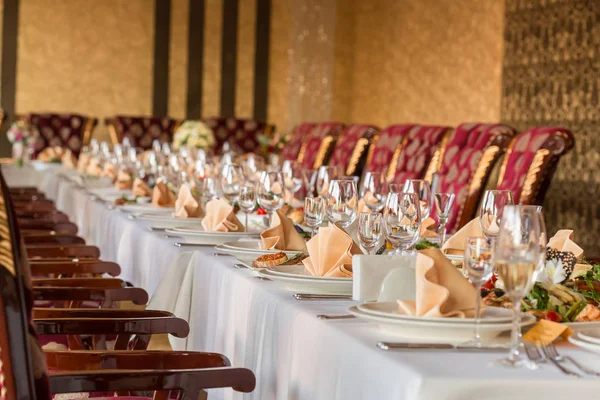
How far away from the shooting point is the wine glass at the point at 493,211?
6.66 feet

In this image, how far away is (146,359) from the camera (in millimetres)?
1764

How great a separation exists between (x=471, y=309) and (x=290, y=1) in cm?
1071

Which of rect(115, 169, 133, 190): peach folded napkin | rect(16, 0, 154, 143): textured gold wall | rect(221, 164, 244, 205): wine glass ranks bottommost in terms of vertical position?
rect(115, 169, 133, 190): peach folded napkin

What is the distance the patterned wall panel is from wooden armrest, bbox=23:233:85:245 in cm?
418

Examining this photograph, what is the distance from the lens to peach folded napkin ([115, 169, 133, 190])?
17.1ft

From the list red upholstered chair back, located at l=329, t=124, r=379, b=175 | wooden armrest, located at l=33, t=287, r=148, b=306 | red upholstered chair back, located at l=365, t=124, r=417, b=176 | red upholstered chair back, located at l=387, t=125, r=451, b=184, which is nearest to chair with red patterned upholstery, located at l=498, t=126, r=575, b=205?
red upholstered chair back, located at l=387, t=125, r=451, b=184

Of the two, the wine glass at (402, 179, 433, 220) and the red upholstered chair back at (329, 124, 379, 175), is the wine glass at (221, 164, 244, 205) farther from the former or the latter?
the red upholstered chair back at (329, 124, 379, 175)

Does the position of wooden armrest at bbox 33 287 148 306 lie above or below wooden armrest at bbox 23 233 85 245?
below

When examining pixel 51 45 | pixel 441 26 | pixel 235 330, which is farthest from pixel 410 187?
pixel 51 45

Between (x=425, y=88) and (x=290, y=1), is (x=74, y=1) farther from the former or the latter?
(x=425, y=88)

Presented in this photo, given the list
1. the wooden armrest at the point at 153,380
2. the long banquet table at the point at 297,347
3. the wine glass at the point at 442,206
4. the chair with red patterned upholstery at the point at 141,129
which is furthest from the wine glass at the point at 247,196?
the chair with red patterned upholstery at the point at 141,129

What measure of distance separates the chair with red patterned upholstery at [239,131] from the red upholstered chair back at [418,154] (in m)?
5.41

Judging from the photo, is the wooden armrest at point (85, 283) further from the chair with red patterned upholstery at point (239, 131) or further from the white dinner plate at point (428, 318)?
the chair with red patterned upholstery at point (239, 131)

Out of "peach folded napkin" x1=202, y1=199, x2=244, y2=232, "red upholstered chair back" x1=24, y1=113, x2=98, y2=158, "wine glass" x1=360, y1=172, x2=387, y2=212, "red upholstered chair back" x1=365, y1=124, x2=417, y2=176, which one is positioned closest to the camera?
"peach folded napkin" x1=202, y1=199, x2=244, y2=232
